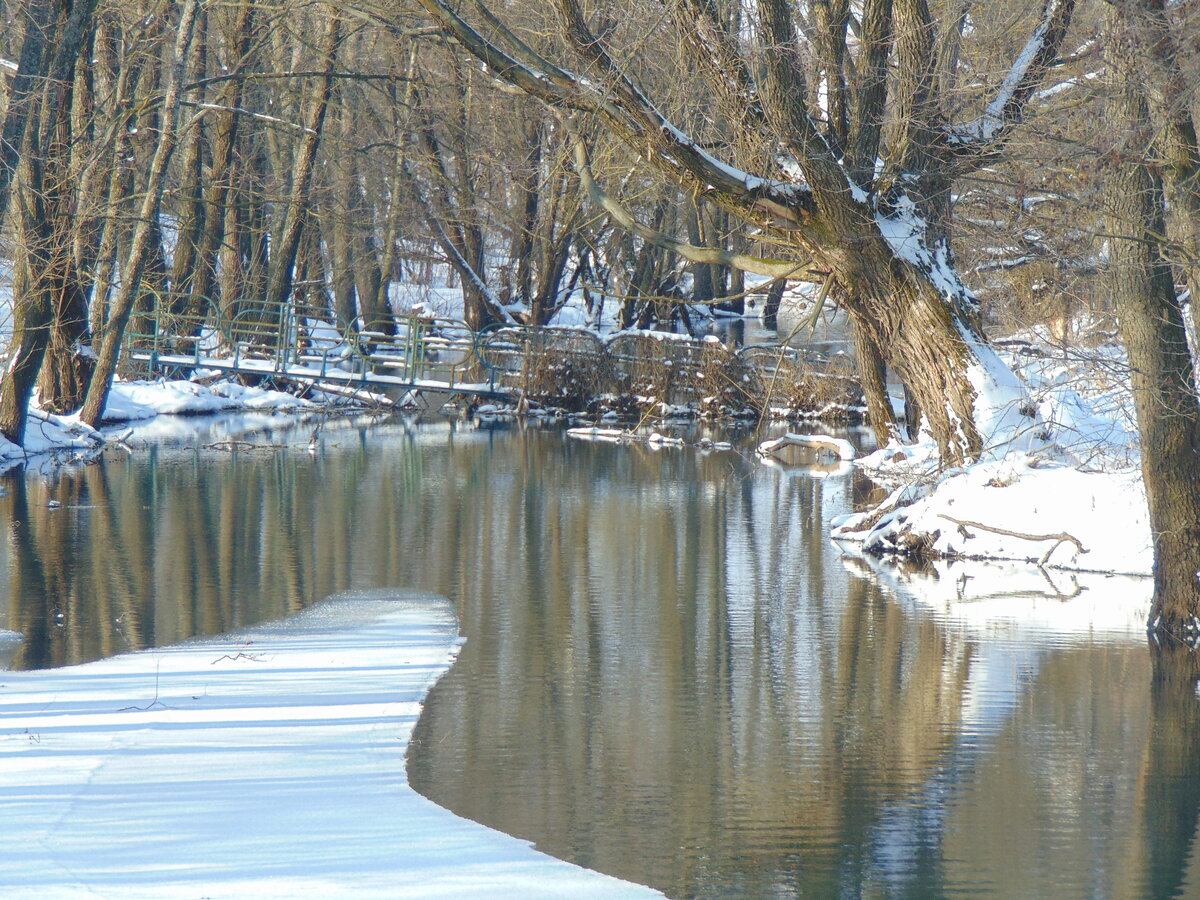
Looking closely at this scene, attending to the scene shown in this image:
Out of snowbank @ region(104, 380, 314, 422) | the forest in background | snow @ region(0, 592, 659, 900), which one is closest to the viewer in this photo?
snow @ region(0, 592, 659, 900)

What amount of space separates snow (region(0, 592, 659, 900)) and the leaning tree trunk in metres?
4.18

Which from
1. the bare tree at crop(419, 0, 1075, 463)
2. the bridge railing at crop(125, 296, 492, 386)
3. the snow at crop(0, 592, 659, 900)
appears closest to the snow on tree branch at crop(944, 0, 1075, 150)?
the bare tree at crop(419, 0, 1075, 463)

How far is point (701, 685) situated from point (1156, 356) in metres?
3.18

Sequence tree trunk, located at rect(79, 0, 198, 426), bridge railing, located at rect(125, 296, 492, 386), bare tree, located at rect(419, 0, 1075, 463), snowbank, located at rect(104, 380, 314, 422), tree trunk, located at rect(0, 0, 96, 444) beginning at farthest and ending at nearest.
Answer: bridge railing, located at rect(125, 296, 492, 386) → snowbank, located at rect(104, 380, 314, 422) → tree trunk, located at rect(79, 0, 198, 426) → tree trunk, located at rect(0, 0, 96, 444) → bare tree, located at rect(419, 0, 1075, 463)

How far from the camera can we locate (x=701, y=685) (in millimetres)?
7055

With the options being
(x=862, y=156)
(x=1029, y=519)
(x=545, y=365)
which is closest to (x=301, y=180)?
(x=545, y=365)

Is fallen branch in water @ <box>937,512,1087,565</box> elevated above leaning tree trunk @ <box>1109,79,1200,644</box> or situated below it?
below

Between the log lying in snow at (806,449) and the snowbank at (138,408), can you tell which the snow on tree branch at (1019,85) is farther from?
the snowbank at (138,408)

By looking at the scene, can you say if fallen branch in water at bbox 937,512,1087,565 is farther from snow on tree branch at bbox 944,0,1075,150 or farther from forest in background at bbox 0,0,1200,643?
snow on tree branch at bbox 944,0,1075,150

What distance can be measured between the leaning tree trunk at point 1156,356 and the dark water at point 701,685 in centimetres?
81

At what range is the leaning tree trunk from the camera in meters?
7.52

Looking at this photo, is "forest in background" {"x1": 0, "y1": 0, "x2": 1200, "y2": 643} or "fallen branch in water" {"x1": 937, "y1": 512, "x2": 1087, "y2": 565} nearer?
"forest in background" {"x1": 0, "y1": 0, "x2": 1200, "y2": 643}

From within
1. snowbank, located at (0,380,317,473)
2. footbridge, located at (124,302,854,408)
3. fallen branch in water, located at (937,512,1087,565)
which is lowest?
fallen branch in water, located at (937,512,1087,565)

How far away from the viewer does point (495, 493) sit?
47.8ft
